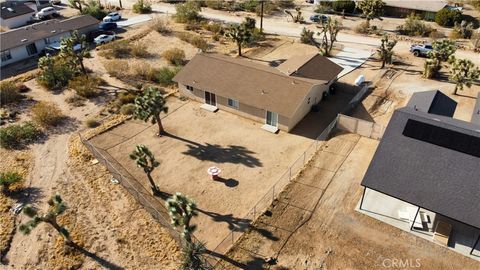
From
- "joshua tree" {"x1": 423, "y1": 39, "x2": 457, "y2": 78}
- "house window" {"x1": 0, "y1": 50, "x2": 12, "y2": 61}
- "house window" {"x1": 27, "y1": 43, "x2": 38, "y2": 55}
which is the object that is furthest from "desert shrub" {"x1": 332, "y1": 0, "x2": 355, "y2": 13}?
"house window" {"x1": 0, "y1": 50, "x2": 12, "y2": 61}

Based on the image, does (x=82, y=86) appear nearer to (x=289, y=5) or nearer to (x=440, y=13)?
(x=289, y=5)

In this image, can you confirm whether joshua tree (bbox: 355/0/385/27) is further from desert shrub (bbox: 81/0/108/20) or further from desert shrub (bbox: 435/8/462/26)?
desert shrub (bbox: 81/0/108/20)

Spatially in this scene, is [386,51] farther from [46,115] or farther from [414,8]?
[46,115]

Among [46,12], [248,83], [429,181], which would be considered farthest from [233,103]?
[46,12]

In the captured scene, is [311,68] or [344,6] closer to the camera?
[311,68]

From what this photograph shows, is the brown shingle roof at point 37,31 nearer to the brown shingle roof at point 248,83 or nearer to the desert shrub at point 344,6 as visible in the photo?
the brown shingle roof at point 248,83

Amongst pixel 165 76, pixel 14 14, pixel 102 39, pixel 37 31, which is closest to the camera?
pixel 165 76
